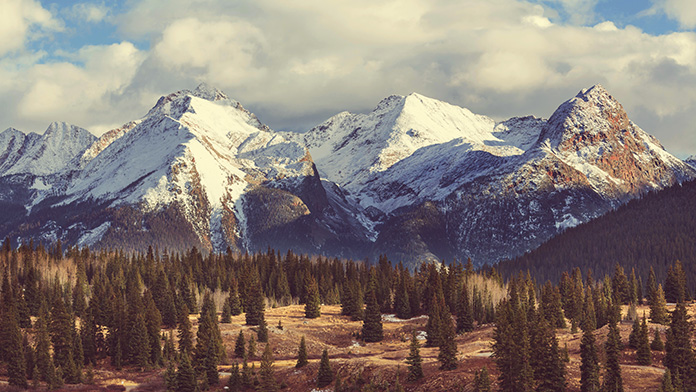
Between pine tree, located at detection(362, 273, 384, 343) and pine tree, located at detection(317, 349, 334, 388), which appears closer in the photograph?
pine tree, located at detection(317, 349, 334, 388)

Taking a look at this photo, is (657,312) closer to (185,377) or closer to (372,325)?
(372,325)

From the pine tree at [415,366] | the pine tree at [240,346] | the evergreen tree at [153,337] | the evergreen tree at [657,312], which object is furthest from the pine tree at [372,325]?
the pine tree at [415,366]

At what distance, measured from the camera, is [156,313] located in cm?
17488

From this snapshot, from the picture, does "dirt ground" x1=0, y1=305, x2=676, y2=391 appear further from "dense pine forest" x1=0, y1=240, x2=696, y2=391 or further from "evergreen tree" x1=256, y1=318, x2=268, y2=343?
"evergreen tree" x1=256, y1=318, x2=268, y2=343

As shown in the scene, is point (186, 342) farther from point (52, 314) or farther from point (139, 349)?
point (52, 314)

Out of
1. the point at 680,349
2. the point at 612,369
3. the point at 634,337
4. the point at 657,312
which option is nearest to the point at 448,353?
the point at 612,369

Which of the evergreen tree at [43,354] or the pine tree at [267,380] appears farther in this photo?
the evergreen tree at [43,354]

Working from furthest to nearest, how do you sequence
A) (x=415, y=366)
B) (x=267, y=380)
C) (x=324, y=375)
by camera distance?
(x=267, y=380)
(x=324, y=375)
(x=415, y=366)

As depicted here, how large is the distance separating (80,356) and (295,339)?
44776 mm

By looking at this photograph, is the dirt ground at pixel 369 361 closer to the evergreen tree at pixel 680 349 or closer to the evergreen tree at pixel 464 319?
the evergreen tree at pixel 680 349

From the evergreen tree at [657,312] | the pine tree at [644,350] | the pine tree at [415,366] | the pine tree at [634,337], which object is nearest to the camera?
the pine tree at [644,350]

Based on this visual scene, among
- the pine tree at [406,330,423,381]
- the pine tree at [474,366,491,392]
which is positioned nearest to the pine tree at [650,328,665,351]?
the pine tree at [474,366,491,392]

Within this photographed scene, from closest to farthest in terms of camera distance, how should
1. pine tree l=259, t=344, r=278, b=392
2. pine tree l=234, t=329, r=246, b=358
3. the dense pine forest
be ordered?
the dense pine forest, pine tree l=259, t=344, r=278, b=392, pine tree l=234, t=329, r=246, b=358

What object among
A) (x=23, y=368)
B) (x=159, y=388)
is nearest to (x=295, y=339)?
(x=159, y=388)
